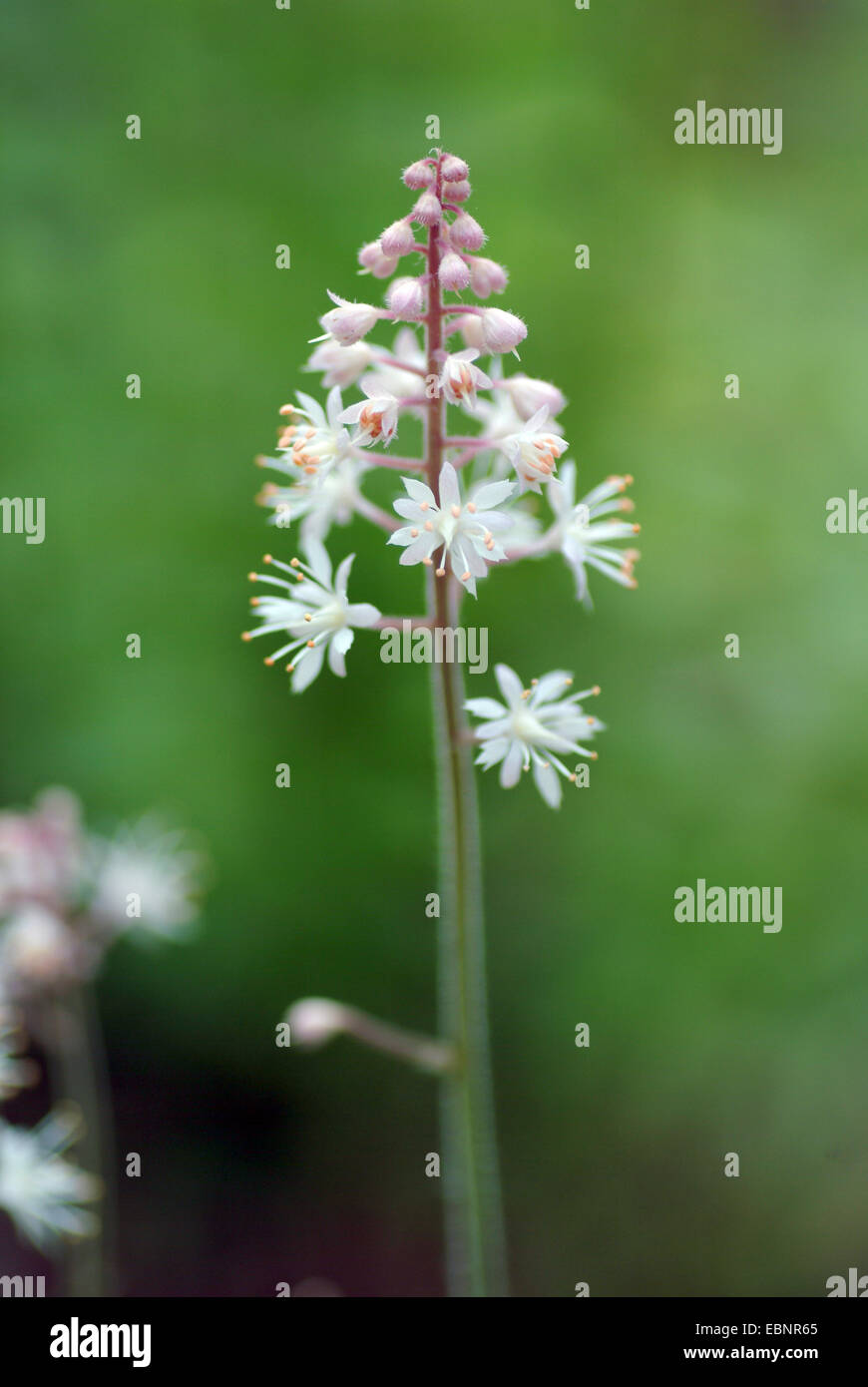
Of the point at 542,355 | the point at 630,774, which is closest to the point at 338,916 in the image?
the point at 630,774

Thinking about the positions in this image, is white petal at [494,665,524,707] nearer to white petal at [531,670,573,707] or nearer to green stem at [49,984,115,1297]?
white petal at [531,670,573,707]

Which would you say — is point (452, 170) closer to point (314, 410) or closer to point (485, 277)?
point (485, 277)

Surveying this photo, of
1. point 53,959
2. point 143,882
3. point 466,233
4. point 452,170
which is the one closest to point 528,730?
point 466,233

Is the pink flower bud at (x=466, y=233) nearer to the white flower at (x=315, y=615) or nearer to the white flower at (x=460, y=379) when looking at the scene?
the white flower at (x=460, y=379)

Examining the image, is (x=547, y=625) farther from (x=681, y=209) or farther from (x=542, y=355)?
(x=681, y=209)

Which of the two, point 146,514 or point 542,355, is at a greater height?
point 542,355

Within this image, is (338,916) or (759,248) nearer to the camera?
(338,916)
